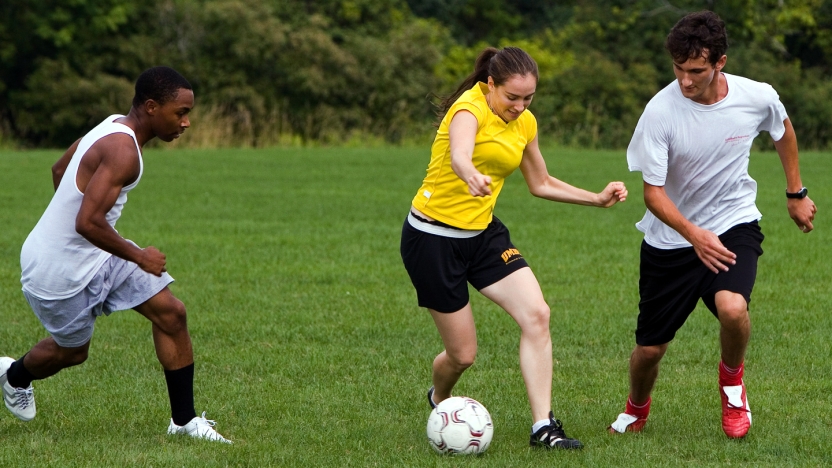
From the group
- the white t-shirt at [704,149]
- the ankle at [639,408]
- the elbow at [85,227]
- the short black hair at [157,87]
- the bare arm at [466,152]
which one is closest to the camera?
the bare arm at [466,152]

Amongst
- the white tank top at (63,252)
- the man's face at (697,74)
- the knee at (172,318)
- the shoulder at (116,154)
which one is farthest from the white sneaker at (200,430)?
the man's face at (697,74)

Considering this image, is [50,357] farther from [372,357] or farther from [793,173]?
[793,173]

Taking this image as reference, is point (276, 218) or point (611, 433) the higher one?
point (611, 433)

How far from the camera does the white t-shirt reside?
538cm

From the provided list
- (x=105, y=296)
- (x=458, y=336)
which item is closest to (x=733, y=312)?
(x=458, y=336)

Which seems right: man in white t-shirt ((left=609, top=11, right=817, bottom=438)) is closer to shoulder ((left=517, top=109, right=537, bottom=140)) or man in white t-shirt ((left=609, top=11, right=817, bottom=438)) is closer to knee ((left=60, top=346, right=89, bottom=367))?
shoulder ((left=517, top=109, right=537, bottom=140))

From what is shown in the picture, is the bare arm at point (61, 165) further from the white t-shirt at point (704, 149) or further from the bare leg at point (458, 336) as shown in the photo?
the white t-shirt at point (704, 149)

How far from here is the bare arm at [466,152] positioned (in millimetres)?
4902

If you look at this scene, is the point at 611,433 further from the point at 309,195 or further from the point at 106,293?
the point at 309,195

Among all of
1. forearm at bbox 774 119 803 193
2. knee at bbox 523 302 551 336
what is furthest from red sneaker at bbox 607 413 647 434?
forearm at bbox 774 119 803 193

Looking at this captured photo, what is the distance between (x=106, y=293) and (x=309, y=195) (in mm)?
13360

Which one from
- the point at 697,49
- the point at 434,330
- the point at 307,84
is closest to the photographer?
the point at 697,49

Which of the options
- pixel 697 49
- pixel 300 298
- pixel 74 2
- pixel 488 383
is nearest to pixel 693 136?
pixel 697 49

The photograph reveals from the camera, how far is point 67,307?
540 centimetres
